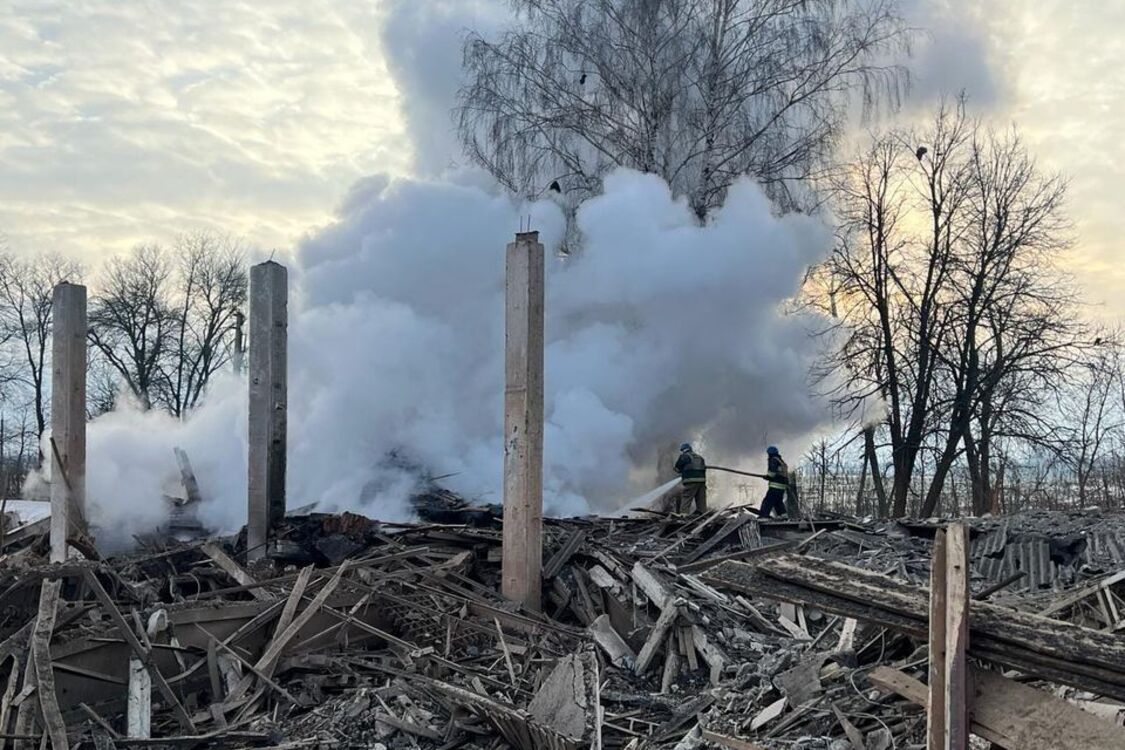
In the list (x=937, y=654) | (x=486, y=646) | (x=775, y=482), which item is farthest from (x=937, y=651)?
(x=775, y=482)

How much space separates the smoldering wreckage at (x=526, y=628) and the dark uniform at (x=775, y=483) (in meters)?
3.43

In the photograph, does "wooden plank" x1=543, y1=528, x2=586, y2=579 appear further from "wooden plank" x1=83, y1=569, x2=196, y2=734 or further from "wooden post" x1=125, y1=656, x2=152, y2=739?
"wooden post" x1=125, y1=656, x2=152, y2=739

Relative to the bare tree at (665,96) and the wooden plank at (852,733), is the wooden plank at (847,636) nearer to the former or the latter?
the wooden plank at (852,733)

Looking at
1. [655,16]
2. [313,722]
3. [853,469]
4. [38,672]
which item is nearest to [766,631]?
[313,722]

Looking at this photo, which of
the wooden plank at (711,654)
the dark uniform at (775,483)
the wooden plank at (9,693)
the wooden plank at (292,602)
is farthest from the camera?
the dark uniform at (775,483)

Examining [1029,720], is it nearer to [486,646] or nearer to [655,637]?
[655,637]

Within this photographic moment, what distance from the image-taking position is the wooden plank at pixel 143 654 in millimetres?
6029

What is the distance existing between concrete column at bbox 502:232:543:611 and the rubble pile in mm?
286

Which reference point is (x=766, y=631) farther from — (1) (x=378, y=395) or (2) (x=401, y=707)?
(1) (x=378, y=395)

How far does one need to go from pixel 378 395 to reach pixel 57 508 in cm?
419

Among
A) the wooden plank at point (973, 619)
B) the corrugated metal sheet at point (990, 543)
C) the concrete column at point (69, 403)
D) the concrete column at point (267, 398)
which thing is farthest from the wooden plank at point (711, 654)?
the concrete column at point (69, 403)

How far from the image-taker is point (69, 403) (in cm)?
1034

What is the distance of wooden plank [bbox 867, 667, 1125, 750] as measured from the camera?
3.03m

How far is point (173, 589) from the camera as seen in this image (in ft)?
26.9
